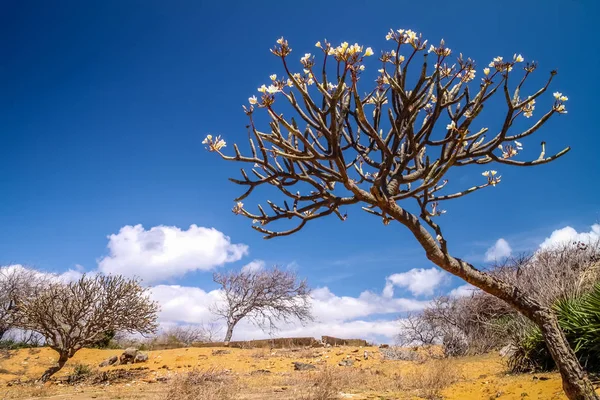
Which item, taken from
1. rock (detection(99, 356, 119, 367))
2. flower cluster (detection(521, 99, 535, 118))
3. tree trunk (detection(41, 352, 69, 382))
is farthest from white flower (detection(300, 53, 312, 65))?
rock (detection(99, 356, 119, 367))

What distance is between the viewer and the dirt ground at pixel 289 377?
7.99 m

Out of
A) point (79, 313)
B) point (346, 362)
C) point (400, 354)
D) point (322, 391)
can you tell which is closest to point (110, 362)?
point (79, 313)

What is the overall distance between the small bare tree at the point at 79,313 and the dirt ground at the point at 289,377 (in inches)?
55.0

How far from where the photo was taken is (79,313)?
14500mm

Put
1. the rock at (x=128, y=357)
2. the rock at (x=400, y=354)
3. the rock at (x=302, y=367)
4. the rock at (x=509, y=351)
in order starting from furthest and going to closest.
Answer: the rock at (x=128, y=357)
the rock at (x=400, y=354)
the rock at (x=302, y=367)
the rock at (x=509, y=351)

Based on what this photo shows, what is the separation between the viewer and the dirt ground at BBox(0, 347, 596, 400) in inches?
314

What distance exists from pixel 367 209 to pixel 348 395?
3.78 meters

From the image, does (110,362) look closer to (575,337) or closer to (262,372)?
(262,372)

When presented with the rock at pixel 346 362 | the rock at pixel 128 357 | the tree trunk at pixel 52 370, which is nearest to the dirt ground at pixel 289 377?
the rock at pixel 346 362

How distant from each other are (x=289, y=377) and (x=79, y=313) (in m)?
7.88

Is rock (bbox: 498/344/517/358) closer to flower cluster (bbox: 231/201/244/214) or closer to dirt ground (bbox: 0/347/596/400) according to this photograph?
dirt ground (bbox: 0/347/596/400)

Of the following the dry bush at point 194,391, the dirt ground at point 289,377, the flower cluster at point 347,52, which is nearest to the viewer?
the flower cluster at point 347,52

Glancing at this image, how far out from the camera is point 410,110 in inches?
213

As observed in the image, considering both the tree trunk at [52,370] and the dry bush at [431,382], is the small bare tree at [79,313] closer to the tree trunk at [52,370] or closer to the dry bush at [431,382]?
the tree trunk at [52,370]
